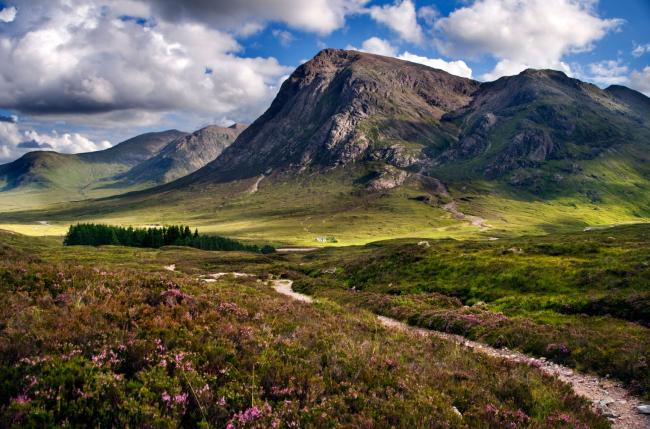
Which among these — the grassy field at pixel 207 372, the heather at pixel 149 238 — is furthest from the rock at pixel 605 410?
the heather at pixel 149 238

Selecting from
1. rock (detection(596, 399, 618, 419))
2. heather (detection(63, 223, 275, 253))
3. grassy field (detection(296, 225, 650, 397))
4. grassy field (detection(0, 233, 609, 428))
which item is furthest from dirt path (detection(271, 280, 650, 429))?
heather (detection(63, 223, 275, 253))

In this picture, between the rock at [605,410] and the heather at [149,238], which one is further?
the heather at [149,238]

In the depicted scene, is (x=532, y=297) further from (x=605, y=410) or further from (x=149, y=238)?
(x=149, y=238)

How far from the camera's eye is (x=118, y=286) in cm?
1373

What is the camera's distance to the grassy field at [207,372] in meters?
Answer: 7.73

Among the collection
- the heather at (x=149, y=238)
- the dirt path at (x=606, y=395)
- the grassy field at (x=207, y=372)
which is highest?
the grassy field at (x=207, y=372)

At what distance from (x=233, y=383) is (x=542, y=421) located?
7916 mm

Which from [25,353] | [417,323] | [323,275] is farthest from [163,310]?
[323,275]

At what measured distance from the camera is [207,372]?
9461 mm

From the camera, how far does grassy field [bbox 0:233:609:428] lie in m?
7.73

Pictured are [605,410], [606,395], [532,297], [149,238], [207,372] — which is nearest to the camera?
[207,372]

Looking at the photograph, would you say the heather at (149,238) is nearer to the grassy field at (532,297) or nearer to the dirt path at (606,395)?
the grassy field at (532,297)

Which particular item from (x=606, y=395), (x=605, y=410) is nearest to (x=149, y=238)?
(x=606, y=395)

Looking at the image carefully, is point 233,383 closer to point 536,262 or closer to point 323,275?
point 536,262
